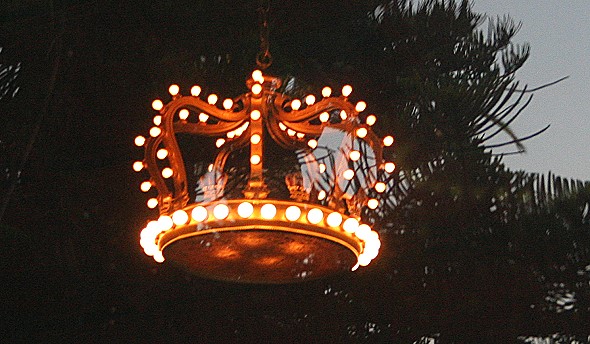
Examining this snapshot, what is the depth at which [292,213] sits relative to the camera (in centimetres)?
293

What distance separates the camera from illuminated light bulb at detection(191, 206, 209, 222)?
9.71ft

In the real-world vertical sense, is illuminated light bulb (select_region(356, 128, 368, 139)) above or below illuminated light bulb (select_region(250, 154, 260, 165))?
above

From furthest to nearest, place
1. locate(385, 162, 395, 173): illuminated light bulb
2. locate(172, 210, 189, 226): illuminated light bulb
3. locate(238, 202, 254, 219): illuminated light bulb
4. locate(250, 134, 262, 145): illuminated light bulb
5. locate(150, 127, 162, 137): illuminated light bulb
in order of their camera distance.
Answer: locate(150, 127, 162, 137): illuminated light bulb, locate(385, 162, 395, 173): illuminated light bulb, locate(250, 134, 262, 145): illuminated light bulb, locate(172, 210, 189, 226): illuminated light bulb, locate(238, 202, 254, 219): illuminated light bulb

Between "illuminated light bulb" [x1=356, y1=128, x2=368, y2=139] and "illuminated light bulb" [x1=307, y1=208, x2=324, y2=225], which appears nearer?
"illuminated light bulb" [x1=307, y1=208, x2=324, y2=225]

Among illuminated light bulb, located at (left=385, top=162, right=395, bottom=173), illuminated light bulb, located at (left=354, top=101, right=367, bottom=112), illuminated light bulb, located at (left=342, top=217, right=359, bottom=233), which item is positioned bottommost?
illuminated light bulb, located at (left=342, top=217, right=359, bottom=233)

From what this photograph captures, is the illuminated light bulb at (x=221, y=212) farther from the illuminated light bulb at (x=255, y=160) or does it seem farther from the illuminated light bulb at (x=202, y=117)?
the illuminated light bulb at (x=202, y=117)

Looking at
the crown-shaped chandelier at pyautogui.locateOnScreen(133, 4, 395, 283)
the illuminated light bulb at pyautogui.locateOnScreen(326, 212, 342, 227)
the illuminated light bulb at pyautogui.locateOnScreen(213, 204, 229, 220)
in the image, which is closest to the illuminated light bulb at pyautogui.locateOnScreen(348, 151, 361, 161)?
the crown-shaped chandelier at pyautogui.locateOnScreen(133, 4, 395, 283)

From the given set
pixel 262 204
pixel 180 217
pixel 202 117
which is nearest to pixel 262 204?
pixel 262 204

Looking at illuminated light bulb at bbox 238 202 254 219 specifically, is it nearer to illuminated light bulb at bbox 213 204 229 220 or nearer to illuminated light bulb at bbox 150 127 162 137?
illuminated light bulb at bbox 213 204 229 220

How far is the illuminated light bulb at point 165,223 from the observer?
3.06 m

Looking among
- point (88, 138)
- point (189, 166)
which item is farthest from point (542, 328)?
point (88, 138)

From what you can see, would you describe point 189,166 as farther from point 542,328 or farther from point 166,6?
point 542,328

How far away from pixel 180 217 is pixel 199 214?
3.3 inches

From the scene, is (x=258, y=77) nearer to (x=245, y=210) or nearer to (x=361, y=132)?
(x=361, y=132)
